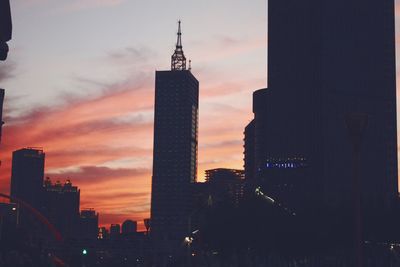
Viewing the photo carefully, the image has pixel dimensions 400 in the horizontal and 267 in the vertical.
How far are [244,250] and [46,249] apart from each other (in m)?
86.9

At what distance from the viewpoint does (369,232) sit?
10825 centimetres

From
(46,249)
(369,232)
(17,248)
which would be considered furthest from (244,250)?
(46,249)

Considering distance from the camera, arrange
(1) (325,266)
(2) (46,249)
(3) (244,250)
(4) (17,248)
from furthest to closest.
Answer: (2) (46,249), (4) (17,248), (1) (325,266), (3) (244,250)

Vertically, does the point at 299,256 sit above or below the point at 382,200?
below

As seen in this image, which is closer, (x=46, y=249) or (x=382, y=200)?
(x=382, y=200)

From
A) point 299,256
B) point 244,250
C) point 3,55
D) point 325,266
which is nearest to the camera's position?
point 3,55

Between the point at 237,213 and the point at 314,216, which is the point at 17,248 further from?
the point at 314,216

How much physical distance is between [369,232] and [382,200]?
13.2m

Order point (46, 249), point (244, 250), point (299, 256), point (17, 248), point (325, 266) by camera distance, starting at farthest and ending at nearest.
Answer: point (46, 249) → point (17, 248) → point (325, 266) → point (244, 250) → point (299, 256)

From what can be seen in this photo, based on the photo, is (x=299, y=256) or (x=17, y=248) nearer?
(x=299, y=256)

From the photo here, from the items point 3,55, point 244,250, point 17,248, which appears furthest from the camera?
point 17,248

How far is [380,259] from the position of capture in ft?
410

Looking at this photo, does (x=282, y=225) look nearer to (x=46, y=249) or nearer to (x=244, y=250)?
(x=244, y=250)

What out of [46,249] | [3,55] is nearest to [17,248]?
[46,249]
